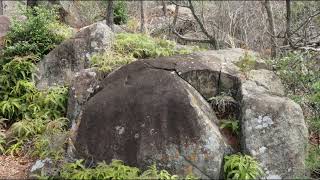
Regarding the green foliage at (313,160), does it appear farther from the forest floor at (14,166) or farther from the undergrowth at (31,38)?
the undergrowth at (31,38)

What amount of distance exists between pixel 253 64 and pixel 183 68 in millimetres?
1396

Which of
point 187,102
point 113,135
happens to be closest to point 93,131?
point 113,135

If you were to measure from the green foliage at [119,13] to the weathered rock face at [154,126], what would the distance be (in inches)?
293

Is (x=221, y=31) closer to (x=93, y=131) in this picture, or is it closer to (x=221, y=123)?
(x=221, y=123)

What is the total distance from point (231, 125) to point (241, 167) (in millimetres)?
824

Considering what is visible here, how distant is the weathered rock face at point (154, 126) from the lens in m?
6.10

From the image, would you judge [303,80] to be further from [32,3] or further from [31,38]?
[32,3]

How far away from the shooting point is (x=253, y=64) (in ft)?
25.0

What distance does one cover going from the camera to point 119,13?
14.0 meters

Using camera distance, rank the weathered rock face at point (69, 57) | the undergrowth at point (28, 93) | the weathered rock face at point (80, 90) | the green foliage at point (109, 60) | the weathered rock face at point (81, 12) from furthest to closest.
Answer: the weathered rock face at point (81, 12) < the weathered rock face at point (69, 57) < the green foliage at point (109, 60) < the weathered rock face at point (80, 90) < the undergrowth at point (28, 93)

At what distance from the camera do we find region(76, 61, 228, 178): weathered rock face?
610 cm

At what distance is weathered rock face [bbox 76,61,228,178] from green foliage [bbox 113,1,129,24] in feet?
24.4

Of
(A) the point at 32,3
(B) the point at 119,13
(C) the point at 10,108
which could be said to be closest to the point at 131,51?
(C) the point at 10,108

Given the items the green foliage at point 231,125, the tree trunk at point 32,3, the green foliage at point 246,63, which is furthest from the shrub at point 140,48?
the tree trunk at point 32,3
